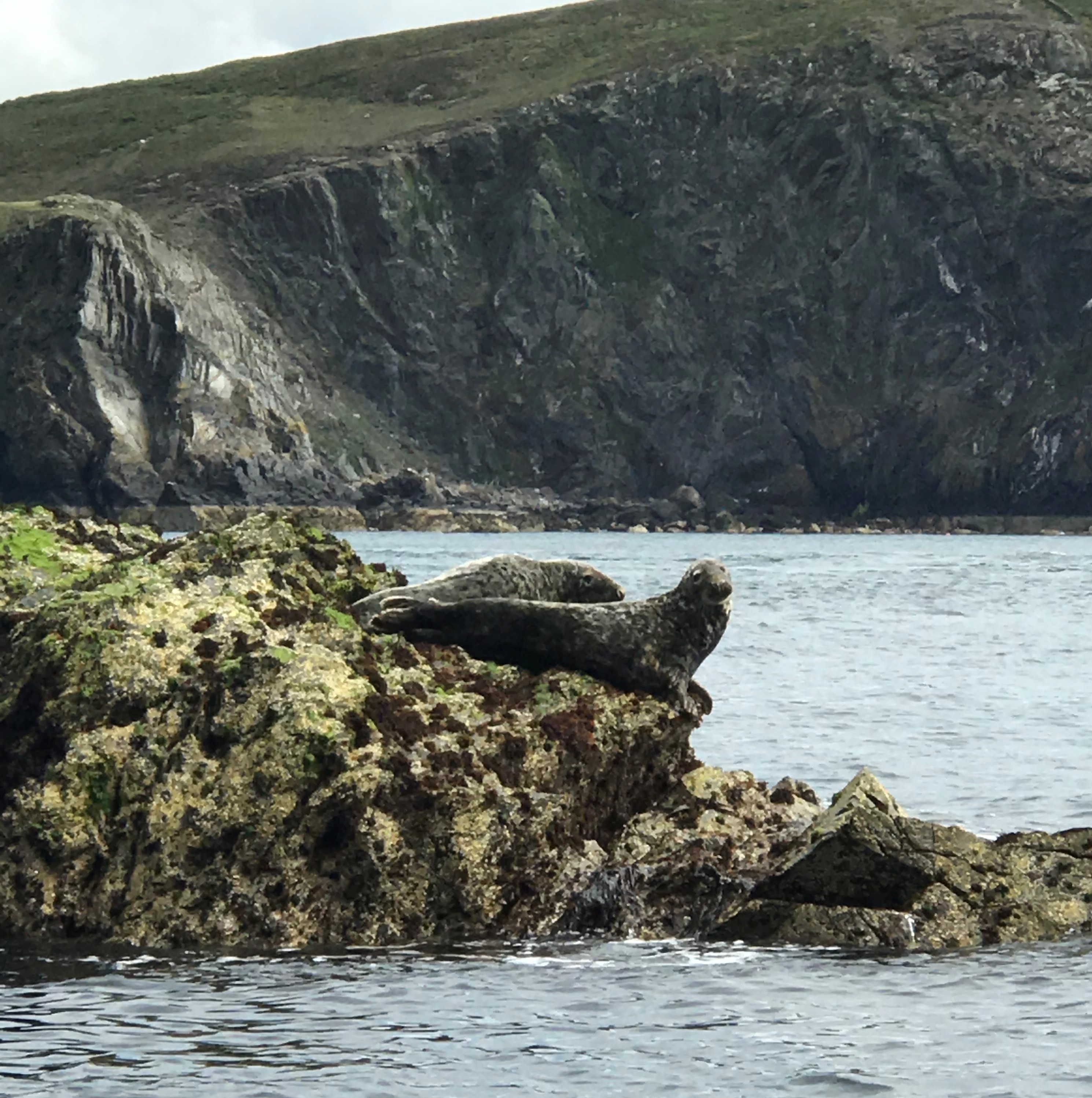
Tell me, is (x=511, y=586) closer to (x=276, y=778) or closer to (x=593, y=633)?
(x=593, y=633)

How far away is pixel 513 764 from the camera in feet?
51.8

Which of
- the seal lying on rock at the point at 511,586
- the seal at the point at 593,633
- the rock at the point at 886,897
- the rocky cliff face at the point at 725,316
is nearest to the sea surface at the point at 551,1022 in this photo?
the rock at the point at 886,897

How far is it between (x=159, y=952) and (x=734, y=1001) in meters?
4.29

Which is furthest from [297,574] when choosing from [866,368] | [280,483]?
[866,368]

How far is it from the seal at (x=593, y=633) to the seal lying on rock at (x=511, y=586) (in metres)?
0.25

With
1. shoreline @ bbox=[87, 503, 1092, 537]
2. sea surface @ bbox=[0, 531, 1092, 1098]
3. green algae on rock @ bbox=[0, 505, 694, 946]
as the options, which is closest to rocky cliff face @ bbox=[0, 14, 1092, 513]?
shoreline @ bbox=[87, 503, 1092, 537]

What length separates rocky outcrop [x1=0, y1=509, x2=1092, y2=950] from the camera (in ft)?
47.5

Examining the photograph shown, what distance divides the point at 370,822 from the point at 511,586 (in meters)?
4.31

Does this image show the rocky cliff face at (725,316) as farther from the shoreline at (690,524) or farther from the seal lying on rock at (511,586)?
the seal lying on rock at (511,586)

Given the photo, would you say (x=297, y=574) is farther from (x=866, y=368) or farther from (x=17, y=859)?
(x=866, y=368)

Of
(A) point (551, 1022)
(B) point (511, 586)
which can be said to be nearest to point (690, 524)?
(B) point (511, 586)

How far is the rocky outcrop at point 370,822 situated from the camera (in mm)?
14484

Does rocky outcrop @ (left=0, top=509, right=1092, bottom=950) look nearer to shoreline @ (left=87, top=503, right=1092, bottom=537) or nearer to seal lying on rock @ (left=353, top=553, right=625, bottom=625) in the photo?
seal lying on rock @ (left=353, top=553, right=625, bottom=625)

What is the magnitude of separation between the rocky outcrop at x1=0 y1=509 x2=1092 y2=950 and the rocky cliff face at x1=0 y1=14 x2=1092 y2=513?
157879mm
